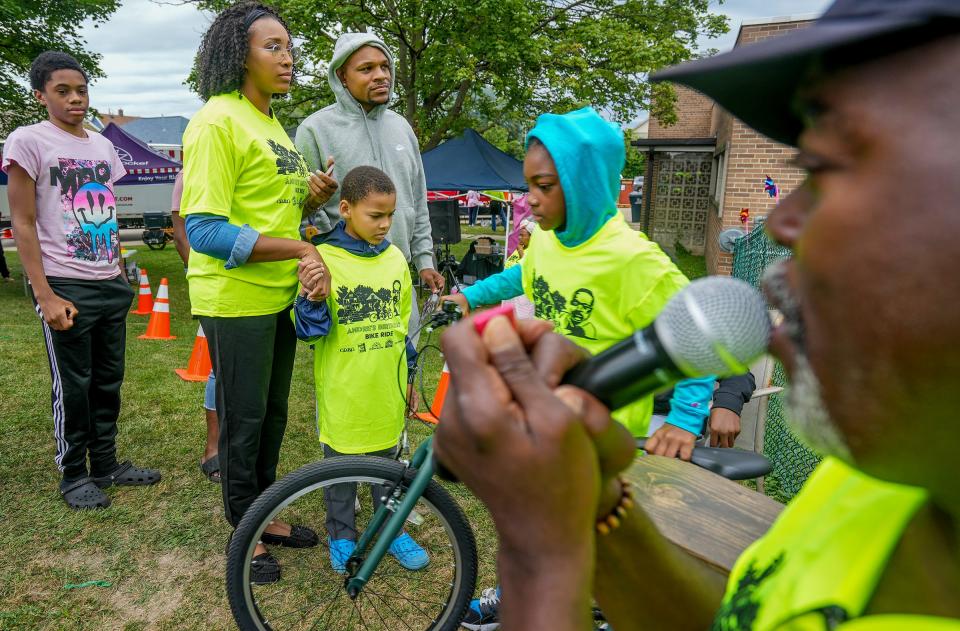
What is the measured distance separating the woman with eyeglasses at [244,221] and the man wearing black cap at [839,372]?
7.19 ft

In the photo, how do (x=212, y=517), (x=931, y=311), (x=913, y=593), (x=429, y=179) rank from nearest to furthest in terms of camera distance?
(x=931, y=311) < (x=913, y=593) < (x=212, y=517) < (x=429, y=179)

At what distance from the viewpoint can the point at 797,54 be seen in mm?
625

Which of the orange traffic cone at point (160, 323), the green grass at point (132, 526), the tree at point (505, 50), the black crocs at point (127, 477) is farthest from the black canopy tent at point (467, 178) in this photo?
the black crocs at point (127, 477)

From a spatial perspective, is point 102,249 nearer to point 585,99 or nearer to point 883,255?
point 883,255

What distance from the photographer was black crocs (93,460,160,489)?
3972 millimetres

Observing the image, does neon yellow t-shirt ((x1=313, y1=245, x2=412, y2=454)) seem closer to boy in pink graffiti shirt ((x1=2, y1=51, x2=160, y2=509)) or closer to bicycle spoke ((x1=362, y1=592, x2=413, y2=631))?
bicycle spoke ((x1=362, y1=592, x2=413, y2=631))

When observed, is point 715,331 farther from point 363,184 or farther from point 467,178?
point 467,178

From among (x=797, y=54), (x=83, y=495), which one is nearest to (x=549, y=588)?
(x=797, y=54)

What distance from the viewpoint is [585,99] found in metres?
15.9

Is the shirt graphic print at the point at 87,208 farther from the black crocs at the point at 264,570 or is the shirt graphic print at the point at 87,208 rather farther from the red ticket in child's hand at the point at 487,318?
the red ticket in child's hand at the point at 487,318

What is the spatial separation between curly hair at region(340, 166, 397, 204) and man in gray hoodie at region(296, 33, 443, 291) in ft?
0.52

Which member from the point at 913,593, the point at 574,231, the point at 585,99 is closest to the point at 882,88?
the point at 913,593

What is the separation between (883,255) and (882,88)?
0.51 feet

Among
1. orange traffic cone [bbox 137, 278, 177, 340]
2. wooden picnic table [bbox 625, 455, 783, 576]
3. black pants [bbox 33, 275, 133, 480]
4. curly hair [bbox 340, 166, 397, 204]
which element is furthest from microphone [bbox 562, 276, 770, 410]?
orange traffic cone [bbox 137, 278, 177, 340]
